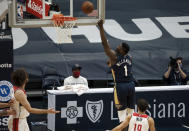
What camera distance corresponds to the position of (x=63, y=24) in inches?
443

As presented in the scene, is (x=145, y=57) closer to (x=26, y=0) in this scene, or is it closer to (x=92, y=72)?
(x=92, y=72)

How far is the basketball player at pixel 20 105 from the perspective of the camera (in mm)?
7723

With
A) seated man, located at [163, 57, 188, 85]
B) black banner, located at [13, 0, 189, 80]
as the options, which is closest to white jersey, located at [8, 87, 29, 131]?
seated man, located at [163, 57, 188, 85]

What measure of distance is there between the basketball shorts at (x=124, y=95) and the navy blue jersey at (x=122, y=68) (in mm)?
99

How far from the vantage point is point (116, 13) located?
54.2 ft

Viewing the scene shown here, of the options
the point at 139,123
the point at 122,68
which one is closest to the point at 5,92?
the point at 122,68

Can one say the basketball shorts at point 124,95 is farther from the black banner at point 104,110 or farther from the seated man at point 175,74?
the seated man at point 175,74

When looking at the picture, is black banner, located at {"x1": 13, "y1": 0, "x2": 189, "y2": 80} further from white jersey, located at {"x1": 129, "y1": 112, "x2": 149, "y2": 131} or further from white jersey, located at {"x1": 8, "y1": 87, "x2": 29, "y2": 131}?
white jersey, located at {"x1": 8, "y1": 87, "x2": 29, "y2": 131}

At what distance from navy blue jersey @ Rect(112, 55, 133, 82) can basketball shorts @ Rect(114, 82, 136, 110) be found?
10 cm

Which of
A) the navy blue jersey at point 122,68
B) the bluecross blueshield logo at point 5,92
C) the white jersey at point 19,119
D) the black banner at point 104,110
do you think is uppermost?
the navy blue jersey at point 122,68

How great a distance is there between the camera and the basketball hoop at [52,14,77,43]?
1108 centimetres

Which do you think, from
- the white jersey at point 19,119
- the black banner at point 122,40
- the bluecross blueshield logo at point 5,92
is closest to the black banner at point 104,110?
the bluecross blueshield logo at point 5,92

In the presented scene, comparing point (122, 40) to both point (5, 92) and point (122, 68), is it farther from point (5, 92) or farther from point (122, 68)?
point (5, 92)

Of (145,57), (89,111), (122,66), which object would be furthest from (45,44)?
(122,66)
